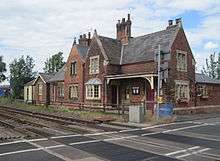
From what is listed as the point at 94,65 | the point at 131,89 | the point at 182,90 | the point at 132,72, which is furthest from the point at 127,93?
the point at 182,90

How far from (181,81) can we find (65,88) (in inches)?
618

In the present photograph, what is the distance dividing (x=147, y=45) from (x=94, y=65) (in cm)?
615

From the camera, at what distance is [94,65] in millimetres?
38219

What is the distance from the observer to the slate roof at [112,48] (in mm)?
36844

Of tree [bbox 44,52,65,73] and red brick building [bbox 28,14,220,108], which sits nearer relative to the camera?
red brick building [bbox 28,14,220,108]

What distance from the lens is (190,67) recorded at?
3519cm

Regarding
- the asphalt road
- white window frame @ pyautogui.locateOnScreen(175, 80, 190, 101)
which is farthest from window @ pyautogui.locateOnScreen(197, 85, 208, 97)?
the asphalt road

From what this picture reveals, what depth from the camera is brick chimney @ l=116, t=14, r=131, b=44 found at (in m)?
39.5

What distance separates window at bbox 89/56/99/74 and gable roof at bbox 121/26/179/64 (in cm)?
269

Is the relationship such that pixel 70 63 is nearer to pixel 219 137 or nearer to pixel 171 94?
pixel 171 94

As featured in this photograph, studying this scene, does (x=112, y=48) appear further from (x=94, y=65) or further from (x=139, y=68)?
(x=139, y=68)

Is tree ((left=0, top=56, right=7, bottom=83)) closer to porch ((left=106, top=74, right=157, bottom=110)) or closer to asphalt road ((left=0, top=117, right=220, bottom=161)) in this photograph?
porch ((left=106, top=74, right=157, bottom=110))

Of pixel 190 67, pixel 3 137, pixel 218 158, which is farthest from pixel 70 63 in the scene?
A: pixel 218 158

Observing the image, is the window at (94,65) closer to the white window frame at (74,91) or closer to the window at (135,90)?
the white window frame at (74,91)
